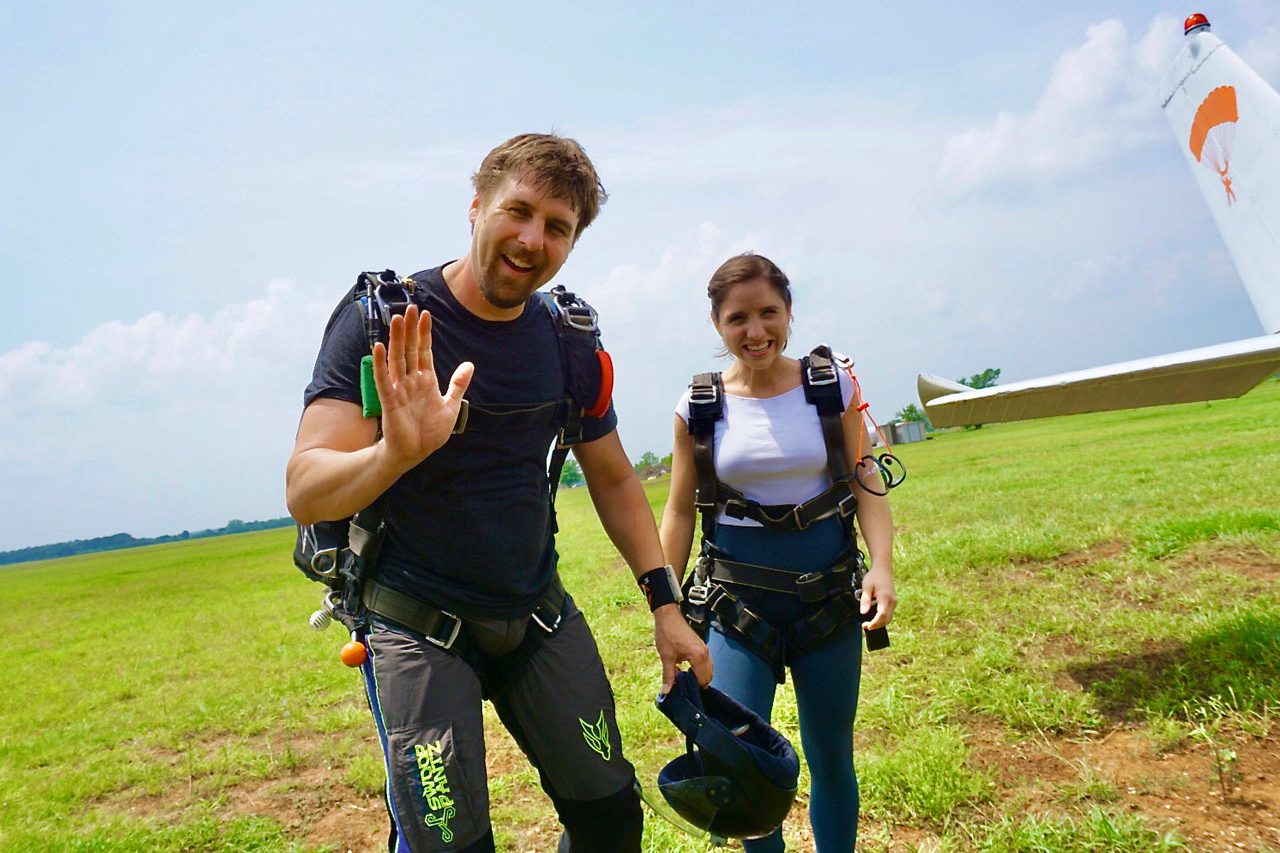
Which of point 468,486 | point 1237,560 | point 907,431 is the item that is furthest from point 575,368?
point 907,431

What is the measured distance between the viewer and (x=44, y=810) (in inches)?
254

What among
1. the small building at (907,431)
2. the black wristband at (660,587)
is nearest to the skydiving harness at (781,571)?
the black wristband at (660,587)

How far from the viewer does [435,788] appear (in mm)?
2529

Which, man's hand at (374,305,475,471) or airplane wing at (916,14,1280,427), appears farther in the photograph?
airplane wing at (916,14,1280,427)

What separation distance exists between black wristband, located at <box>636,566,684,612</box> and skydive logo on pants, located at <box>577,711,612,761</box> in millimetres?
530

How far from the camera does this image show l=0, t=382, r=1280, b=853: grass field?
4.26 metres

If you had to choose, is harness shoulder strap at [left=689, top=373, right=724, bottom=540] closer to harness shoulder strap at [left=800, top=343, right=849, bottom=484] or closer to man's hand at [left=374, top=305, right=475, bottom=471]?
harness shoulder strap at [left=800, top=343, right=849, bottom=484]

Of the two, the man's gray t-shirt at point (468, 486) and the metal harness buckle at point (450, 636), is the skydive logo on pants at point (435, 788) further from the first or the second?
the man's gray t-shirt at point (468, 486)

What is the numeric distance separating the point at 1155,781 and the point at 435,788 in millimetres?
3839

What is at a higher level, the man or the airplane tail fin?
the airplane tail fin

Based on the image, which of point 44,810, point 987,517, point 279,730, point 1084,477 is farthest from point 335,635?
point 1084,477

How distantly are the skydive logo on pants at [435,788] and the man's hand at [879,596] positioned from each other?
6.00ft

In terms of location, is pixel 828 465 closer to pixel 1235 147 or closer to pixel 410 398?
pixel 410 398

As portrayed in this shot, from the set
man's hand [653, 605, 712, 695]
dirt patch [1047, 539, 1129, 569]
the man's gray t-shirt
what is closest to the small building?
dirt patch [1047, 539, 1129, 569]
